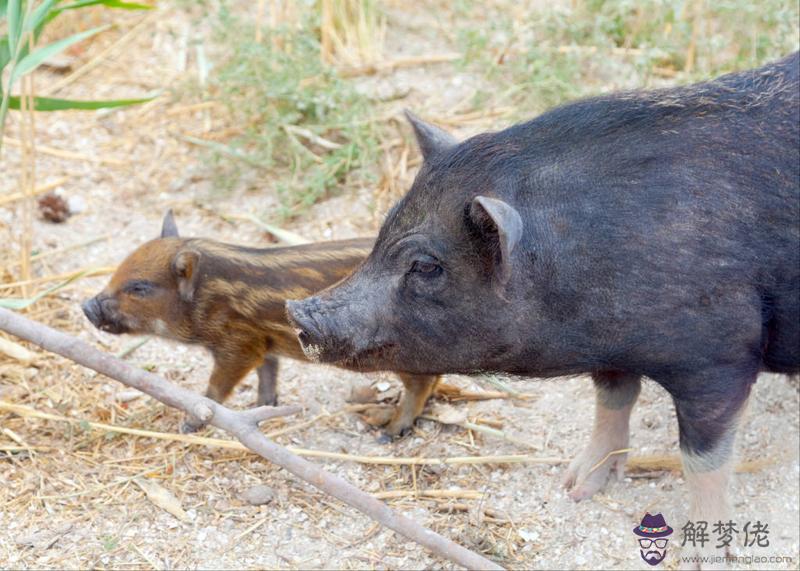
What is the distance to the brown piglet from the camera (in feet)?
14.5

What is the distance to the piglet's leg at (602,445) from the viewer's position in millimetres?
4203

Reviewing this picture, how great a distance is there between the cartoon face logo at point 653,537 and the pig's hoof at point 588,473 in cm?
25

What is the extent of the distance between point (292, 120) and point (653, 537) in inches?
124

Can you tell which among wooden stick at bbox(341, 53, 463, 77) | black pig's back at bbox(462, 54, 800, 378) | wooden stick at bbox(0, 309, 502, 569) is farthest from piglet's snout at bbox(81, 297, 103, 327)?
wooden stick at bbox(341, 53, 463, 77)

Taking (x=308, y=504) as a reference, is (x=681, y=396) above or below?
above

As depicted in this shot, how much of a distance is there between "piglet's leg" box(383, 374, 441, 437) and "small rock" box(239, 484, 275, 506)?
635mm

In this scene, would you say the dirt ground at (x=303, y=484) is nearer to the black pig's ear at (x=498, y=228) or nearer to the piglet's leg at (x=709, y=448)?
the piglet's leg at (x=709, y=448)

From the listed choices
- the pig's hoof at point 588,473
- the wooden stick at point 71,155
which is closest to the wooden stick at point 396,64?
the wooden stick at point 71,155

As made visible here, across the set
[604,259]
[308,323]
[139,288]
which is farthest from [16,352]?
[604,259]

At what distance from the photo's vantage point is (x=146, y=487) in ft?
13.5

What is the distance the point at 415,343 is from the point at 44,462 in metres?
1.65

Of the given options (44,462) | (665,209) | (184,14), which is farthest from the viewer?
(184,14)

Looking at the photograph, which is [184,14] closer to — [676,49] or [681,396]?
[676,49]

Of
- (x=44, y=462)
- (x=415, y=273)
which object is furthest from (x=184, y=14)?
(x=415, y=273)
